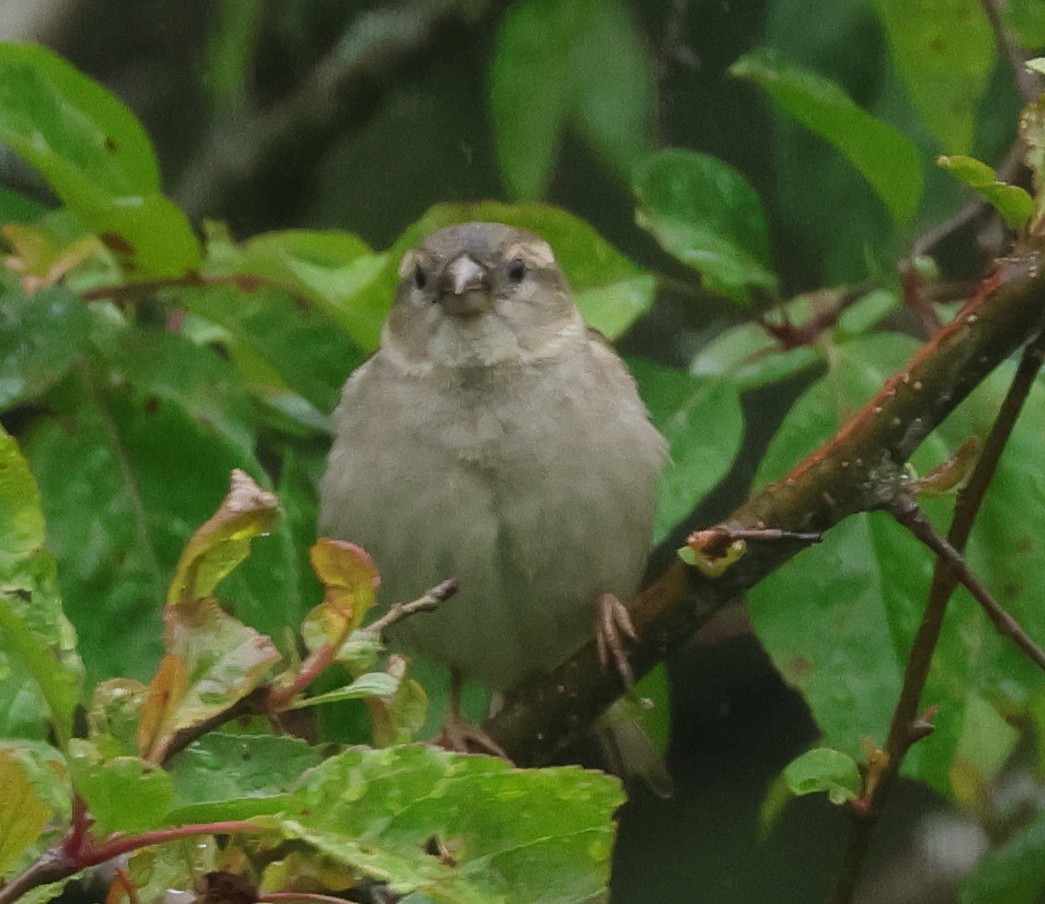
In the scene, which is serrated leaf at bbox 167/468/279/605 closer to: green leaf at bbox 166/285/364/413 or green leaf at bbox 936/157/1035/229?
green leaf at bbox 936/157/1035/229

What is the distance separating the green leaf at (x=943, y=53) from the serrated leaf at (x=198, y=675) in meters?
0.85

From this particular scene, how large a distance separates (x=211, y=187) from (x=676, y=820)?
→ 3.68ft

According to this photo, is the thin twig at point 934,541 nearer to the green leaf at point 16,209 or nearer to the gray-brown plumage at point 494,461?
the gray-brown plumage at point 494,461

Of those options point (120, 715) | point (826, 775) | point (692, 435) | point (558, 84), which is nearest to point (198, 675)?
point (120, 715)

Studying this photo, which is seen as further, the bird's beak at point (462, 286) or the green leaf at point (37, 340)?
the bird's beak at point (462, 286)

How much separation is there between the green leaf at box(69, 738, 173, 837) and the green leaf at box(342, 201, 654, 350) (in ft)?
2.57

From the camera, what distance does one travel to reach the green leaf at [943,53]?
1.24 meters

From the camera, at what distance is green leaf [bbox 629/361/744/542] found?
125 cm

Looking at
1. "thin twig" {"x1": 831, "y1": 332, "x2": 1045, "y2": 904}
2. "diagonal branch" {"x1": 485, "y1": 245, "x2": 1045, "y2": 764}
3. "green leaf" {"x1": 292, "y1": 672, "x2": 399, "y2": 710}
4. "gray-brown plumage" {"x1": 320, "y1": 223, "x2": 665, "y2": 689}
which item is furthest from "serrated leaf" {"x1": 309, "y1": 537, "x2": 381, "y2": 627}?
"gray-brown plumage" {"x1": 320, "y1": 223, "x2": 665, "y2": 689}

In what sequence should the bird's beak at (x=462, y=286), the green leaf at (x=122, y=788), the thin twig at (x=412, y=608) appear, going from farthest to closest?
1. the bird's beak at (x=462, y=286)
2. the thin twig at (x=412, y=608)
3. the green leaf at (x=122, y=788)

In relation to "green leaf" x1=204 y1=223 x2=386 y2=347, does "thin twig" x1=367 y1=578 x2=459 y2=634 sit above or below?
above

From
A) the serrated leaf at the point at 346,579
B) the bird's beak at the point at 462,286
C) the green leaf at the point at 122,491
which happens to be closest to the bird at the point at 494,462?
the bird's beak at the point at 462,286

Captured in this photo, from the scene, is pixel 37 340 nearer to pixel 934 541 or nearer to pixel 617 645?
pixel 617 645

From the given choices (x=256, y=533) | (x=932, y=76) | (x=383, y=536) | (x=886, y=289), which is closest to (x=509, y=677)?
(x=383, y=536)
